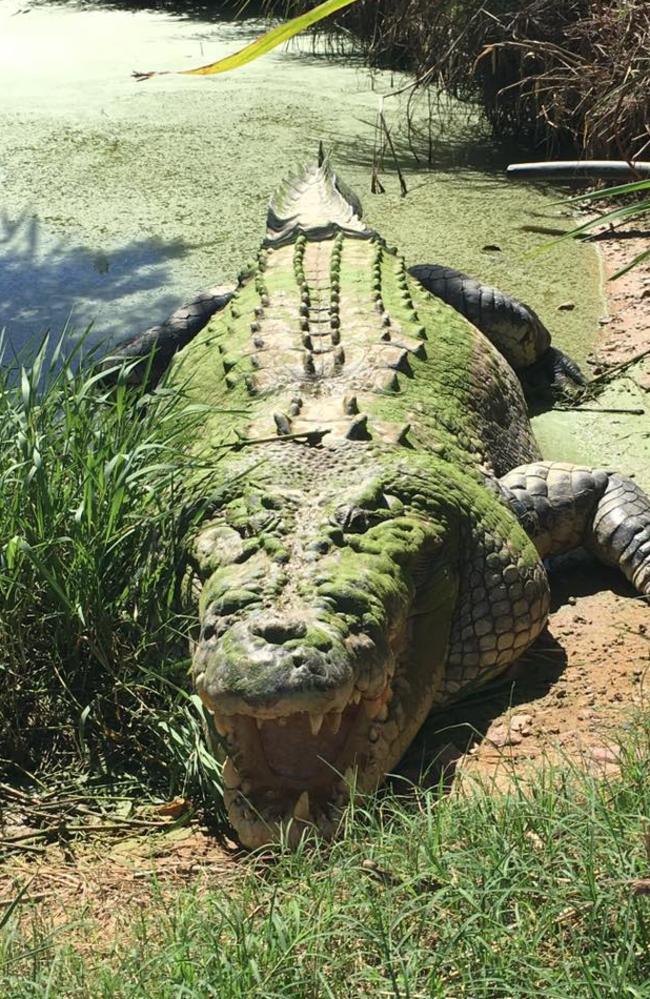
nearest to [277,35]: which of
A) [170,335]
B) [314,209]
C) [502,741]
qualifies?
[502,741]

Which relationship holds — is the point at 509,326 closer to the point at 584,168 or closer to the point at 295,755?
the point at 295,755

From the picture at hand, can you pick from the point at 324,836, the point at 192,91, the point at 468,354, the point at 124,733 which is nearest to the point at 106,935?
the point at 324,836

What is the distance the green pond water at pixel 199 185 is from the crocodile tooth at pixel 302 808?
8.55ft

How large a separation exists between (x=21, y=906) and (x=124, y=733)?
2.41 ft

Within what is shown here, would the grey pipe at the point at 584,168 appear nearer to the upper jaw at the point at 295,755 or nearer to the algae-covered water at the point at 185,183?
the upper jaw at the point at 295,755

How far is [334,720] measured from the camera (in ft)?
10.0

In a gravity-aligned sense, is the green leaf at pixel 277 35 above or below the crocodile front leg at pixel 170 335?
above

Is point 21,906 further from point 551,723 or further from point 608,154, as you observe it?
point 608,154

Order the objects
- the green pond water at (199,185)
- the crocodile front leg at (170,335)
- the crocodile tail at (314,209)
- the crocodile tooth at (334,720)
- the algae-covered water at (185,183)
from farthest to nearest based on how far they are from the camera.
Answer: the algae-covered water at (185,183) < the green pond water at (199,185) < the crocodile tail at (314,209) < the crocodile front leg at (170,335) < the crocodile tooth at (334,720)

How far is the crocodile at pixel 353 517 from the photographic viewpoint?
304 centimetres

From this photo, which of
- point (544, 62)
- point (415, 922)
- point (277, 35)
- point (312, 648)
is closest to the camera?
point (277, 35)

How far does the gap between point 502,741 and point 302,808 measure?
32.3 inches

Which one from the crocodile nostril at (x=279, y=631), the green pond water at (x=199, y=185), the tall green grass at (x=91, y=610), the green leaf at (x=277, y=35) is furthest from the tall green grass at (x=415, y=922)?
the green pond water at (x=199, y=185)

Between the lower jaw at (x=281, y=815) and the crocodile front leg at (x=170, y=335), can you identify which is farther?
the crocodile front leg at (x=170, y=335)
